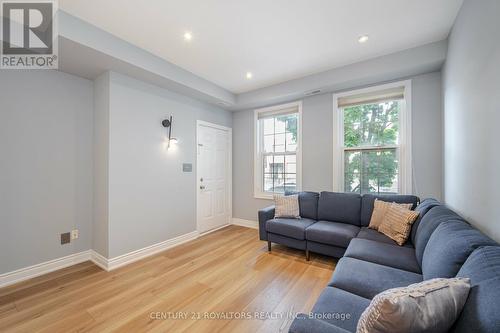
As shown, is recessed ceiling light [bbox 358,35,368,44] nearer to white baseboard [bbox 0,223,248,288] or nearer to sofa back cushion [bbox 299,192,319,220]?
sofa back cushion [bbox 299,192,319,220]

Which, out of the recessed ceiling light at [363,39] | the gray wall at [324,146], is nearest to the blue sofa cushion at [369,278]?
the gray wall at [324,146]

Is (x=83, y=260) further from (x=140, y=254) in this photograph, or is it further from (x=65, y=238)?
(x=140, y=254)

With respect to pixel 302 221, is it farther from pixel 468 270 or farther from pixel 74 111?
pixel 74 111

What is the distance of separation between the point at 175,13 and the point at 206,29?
13.6 inches

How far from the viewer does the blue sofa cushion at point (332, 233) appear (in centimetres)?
253

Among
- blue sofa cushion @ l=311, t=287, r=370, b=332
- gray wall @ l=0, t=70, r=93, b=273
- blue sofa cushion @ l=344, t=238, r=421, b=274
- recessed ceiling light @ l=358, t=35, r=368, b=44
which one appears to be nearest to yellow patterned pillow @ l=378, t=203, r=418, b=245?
blue sofa cushion @ l=344, t=238, r=421, b=274

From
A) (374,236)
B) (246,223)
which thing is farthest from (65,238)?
(374,236)

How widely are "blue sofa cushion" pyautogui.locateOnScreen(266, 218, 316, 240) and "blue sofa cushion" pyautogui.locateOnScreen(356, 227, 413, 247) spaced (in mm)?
677

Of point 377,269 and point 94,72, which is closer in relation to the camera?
point 377,269

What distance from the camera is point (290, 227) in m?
2.92

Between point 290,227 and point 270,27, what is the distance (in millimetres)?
2463

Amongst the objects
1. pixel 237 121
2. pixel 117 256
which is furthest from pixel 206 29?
pixel 117 256

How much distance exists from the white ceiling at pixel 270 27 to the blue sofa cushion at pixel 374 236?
2.30 metres

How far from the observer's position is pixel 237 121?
4660 millimetres
